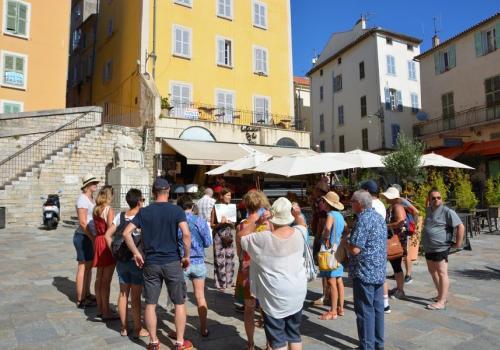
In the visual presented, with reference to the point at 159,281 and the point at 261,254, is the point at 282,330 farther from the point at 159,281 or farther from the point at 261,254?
the point at 159,281

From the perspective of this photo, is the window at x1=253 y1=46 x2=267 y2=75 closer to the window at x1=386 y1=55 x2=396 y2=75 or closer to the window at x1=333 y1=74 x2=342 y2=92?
the window at x1=386 y1=55 x2=396 y2=75

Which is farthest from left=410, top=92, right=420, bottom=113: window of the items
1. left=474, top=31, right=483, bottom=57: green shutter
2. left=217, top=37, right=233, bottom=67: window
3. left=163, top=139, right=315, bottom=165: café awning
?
left=217, top=37, right=233, bottom=67: window

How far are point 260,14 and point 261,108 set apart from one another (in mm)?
6164

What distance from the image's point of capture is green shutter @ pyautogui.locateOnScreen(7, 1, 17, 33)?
2039cm

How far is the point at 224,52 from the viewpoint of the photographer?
23.9 m

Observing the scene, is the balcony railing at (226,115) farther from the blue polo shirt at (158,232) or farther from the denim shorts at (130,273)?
the blue polo shirt at (158,232)

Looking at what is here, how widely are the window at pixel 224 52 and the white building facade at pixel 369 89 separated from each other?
968cm

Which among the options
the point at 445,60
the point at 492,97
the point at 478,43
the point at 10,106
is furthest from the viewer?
the point at 445,60

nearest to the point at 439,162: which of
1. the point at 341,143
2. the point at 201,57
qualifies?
the point at 201,57

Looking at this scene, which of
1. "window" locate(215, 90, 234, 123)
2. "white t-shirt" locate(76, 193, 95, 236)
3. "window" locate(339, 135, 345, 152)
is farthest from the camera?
"window" locate(339, 135, 345, 152)

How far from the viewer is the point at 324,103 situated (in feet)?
123

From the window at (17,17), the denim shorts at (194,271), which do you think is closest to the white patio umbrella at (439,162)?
the denim shorts at (194,271)

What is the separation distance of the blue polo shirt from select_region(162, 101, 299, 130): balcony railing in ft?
53.8

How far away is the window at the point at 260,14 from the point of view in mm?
25228
